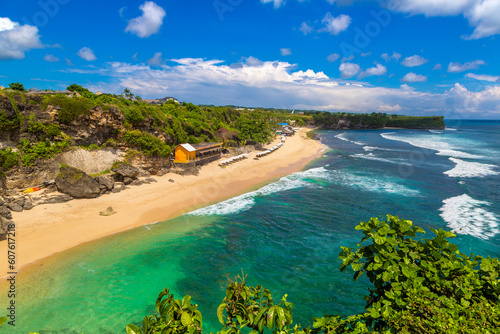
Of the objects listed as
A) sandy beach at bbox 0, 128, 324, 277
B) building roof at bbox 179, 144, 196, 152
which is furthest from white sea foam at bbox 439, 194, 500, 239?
building roof at bbox 179, 144, 196, 152

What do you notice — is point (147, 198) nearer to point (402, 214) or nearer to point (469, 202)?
point (402, 214)

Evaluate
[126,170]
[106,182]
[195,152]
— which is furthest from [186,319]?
[195,152]

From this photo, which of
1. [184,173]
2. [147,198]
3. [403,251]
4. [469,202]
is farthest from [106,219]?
[469,202]

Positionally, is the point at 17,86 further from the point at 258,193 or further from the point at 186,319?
the point at 186,319

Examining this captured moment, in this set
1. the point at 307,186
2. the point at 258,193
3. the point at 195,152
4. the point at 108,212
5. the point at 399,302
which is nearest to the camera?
the point at 399,302

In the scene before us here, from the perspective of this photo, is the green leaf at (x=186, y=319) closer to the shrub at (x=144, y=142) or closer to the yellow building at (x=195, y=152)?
the shrub at (x=144, y=142)

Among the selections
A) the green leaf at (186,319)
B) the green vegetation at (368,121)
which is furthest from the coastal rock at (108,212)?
the green vegetation at (368,121)

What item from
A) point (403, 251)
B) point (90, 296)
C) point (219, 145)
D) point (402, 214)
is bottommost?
point (90, 296)
